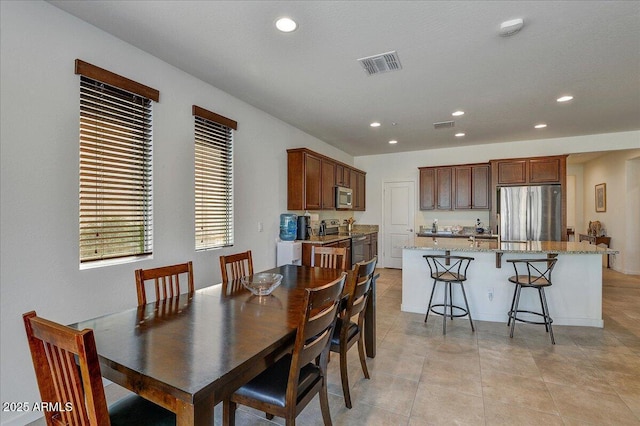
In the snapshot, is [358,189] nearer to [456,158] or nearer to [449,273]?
[456,158]

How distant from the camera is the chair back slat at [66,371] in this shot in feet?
3.19

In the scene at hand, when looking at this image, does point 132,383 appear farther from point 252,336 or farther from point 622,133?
point 622,133

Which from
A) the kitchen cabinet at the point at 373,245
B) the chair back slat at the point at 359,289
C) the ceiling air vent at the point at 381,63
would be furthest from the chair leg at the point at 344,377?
the kitchen cabinet at the point at 373,245

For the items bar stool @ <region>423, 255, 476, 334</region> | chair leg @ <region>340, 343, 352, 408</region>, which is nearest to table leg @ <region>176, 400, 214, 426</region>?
chair leg @ <region>340, 343, 352, 408</region>

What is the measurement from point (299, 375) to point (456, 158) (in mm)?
6217

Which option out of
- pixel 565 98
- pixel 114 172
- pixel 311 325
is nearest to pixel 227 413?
pixel 311 325

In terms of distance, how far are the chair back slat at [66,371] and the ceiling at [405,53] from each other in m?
2.05

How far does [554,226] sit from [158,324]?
624 centimetres

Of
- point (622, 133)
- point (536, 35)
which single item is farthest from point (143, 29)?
point (622, 133)

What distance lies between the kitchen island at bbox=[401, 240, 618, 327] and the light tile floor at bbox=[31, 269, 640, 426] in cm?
19

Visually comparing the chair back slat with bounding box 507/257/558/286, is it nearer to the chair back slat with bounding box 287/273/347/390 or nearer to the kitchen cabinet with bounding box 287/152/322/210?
the chair back slat with bounding box 287/273/347/390

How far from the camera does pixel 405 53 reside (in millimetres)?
2701

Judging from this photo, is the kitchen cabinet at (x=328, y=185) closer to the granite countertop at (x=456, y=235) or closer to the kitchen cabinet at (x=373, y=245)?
the kitchen cabinet at (x=373, y=245)

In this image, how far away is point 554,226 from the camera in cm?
541
